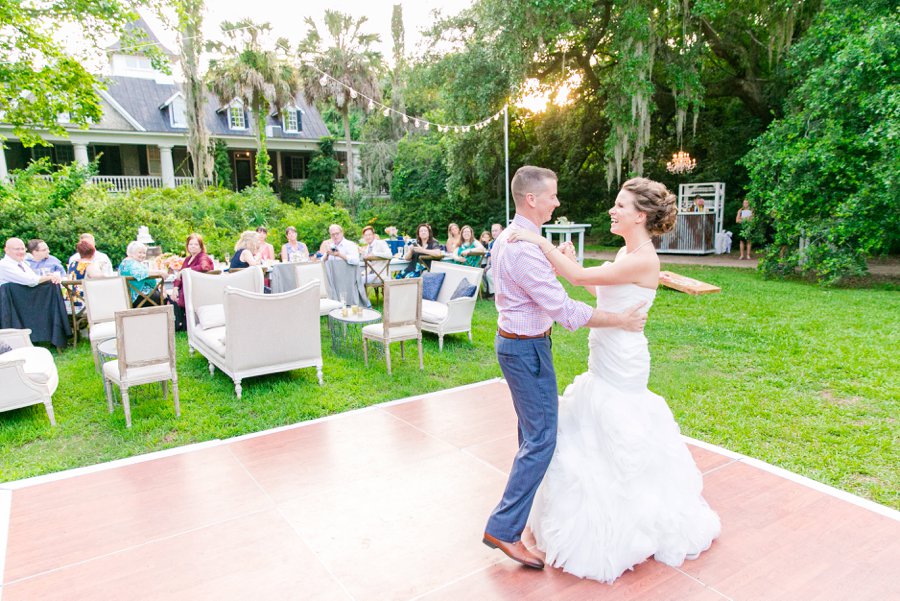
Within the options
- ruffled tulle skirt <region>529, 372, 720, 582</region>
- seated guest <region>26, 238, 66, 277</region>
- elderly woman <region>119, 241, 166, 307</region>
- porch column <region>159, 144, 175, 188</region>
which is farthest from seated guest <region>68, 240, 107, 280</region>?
porch column <region>159, 144, 175, 188</region>

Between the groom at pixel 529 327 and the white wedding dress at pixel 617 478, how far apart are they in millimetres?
105

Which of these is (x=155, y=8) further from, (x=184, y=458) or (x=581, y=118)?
(x=581, y=118)

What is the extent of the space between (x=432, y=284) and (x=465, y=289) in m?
0.69

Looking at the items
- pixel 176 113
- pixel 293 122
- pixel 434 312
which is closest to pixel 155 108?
pixel 176 113

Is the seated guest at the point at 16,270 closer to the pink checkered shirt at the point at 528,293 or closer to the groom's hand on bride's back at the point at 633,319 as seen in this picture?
the pink checkered shirt at the point at 528,293

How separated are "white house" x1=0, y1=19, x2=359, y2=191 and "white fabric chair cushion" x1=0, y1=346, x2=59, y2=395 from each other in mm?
16612

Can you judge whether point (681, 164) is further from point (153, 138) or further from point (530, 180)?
point (153, 138)

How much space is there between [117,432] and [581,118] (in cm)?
1459

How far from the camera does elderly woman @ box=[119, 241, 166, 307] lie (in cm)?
672

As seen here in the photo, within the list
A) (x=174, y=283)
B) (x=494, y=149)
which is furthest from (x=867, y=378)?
(x=494, y=149)

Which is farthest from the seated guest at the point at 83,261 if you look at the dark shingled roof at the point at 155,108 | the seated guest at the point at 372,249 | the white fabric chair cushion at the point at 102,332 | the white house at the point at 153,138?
the dark shingled roof at the point at 155,108

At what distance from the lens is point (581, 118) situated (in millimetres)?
15875

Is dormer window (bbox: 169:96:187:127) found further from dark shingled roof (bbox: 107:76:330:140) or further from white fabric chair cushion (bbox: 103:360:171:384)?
white fabric chair cushion (bbox: 103:360:171:384)

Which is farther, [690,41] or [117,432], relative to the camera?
[690,41]
